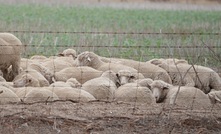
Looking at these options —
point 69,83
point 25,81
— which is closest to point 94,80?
point 69,83

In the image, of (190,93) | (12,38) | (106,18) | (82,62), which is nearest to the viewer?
(190,93)

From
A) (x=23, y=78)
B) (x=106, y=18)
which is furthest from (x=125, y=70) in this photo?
(x=106, y=18)

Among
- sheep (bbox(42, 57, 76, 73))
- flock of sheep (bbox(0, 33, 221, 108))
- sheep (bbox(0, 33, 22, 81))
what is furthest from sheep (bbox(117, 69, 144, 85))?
sheep (bbox(0, 33, 22, 81))

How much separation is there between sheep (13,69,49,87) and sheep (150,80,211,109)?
1.97 m

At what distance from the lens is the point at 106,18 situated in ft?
107

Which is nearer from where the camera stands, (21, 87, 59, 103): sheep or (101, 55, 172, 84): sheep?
(21, 87, 59, 103): sheep

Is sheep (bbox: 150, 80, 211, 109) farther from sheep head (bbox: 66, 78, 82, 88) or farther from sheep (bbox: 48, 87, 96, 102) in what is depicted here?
sheep (bbox: 48, 87, 96, 102)

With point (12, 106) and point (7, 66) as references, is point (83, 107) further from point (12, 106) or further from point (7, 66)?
point (7, 66)

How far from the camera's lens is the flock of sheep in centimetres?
1057

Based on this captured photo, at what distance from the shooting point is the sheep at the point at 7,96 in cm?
996

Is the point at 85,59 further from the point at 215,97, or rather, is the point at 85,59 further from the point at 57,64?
the point at 215,97

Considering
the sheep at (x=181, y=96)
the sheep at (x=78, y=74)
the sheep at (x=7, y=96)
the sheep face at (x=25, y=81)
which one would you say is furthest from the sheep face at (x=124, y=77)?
the sheep at (x=7, y=96)

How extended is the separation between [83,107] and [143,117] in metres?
0.93

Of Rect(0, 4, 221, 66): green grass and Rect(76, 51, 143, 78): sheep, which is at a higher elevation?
Rect(76, 51, 143, 78): sheep
